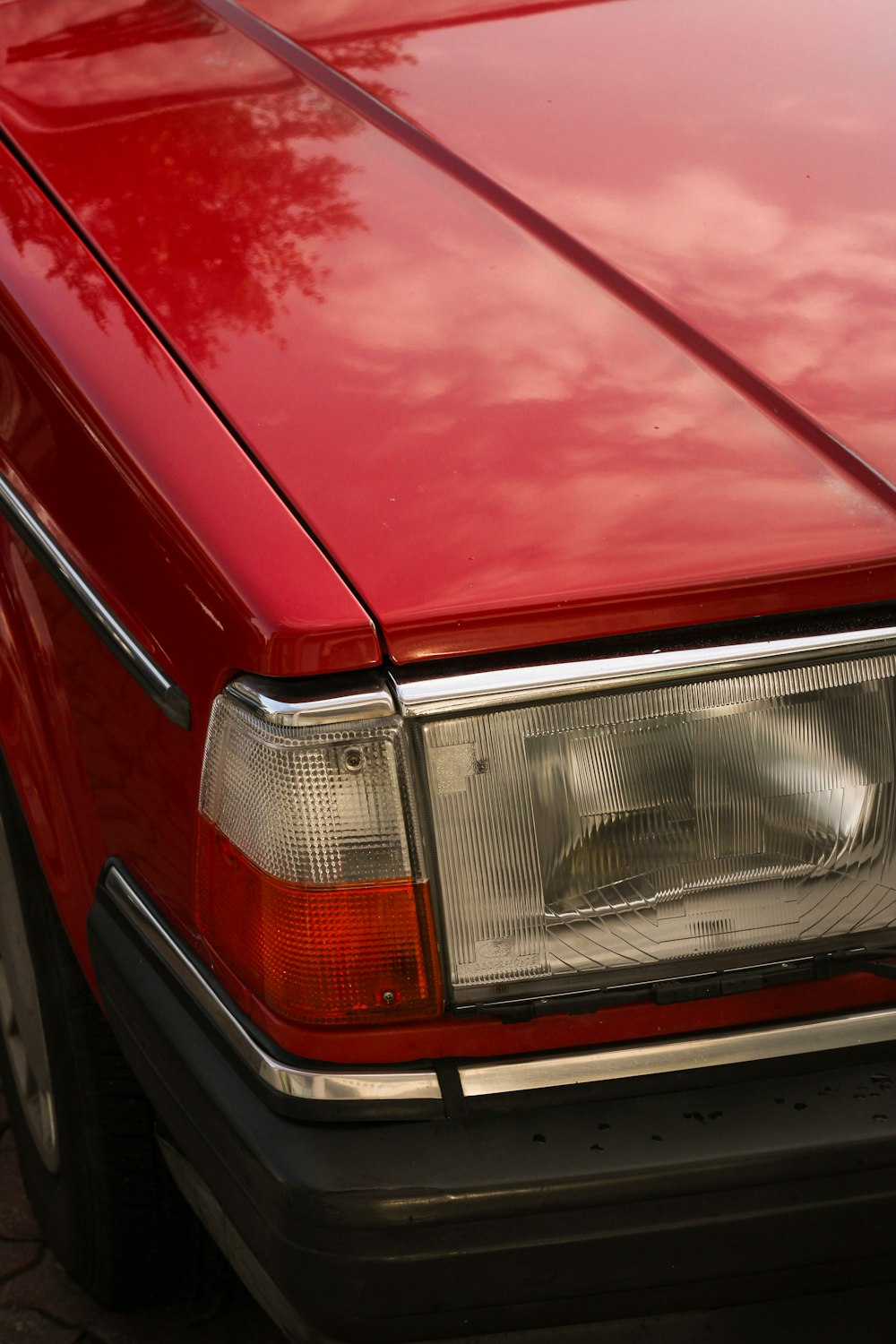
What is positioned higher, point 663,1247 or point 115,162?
point 115,162

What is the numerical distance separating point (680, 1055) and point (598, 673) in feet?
1.14

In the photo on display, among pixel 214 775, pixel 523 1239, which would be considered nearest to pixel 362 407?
pixel 214 775

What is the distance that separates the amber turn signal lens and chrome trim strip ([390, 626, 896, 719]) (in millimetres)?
167

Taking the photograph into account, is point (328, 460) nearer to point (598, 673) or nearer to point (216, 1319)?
point (598, 673)

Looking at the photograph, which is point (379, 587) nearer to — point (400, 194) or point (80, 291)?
point (80, 291)

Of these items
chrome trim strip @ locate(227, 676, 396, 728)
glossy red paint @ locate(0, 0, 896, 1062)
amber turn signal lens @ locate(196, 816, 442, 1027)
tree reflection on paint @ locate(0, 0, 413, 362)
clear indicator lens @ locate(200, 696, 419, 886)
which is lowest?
amber turn signal lens @ locate(196, 816, 442, 1027)

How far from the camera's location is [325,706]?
1225mm

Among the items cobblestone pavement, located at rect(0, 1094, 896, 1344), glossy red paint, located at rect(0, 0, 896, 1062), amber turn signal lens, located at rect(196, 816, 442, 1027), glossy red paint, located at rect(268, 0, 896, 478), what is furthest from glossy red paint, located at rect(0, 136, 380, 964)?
cobblestone pavement, located at rect(0, 1094, 896, 1344)

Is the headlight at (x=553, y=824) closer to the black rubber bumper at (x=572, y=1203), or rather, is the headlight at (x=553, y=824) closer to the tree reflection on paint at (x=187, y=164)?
the black rubber bumper at (x=572, y=1203)

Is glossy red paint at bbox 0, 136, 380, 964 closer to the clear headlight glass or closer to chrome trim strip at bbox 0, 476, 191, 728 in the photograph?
chrome trim strip at bbox 0, 476, 191, 728

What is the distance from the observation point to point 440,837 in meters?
1.27

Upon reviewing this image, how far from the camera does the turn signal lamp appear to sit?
124cm

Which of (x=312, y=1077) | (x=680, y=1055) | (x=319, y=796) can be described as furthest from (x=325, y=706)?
(x=680, y=1055)

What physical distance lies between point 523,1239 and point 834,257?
3.51ft
